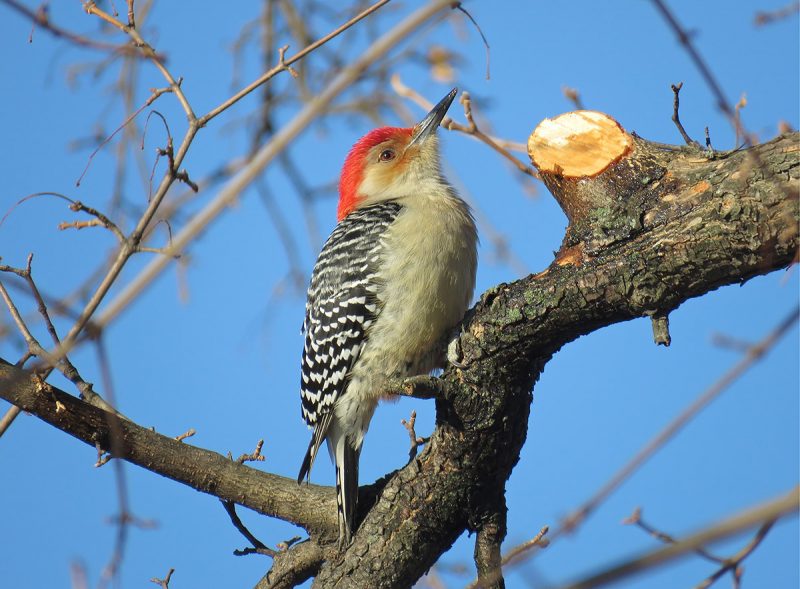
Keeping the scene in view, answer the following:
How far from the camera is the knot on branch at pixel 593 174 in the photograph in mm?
4297

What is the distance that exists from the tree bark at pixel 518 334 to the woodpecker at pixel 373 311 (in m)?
0.36

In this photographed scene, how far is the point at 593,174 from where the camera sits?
4633 millimetres

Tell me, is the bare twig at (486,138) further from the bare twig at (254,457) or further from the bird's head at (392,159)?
the bare twig at (254,457)

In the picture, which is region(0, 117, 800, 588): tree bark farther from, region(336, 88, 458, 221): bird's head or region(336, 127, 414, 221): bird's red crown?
region(336, 127, 414, 221): bird's red crown

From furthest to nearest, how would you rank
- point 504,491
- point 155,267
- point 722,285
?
point 504,491 < point 722,285 < point 155,267

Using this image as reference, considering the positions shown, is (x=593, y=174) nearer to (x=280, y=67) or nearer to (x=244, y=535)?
(x=280, y=67)

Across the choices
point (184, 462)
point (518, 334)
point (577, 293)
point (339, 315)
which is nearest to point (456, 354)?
point (518, 334)

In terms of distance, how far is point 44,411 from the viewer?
4.35m

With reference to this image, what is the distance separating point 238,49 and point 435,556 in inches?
153

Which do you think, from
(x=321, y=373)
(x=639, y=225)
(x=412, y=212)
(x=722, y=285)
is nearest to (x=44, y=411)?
(x=321, y=373)

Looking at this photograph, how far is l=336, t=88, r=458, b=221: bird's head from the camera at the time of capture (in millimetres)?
6844

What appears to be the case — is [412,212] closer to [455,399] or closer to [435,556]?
[455,399]

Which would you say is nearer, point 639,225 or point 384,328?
point 639,225

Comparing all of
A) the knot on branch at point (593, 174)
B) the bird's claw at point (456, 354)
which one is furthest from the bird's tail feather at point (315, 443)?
the knot on branch at point (593, 174)
